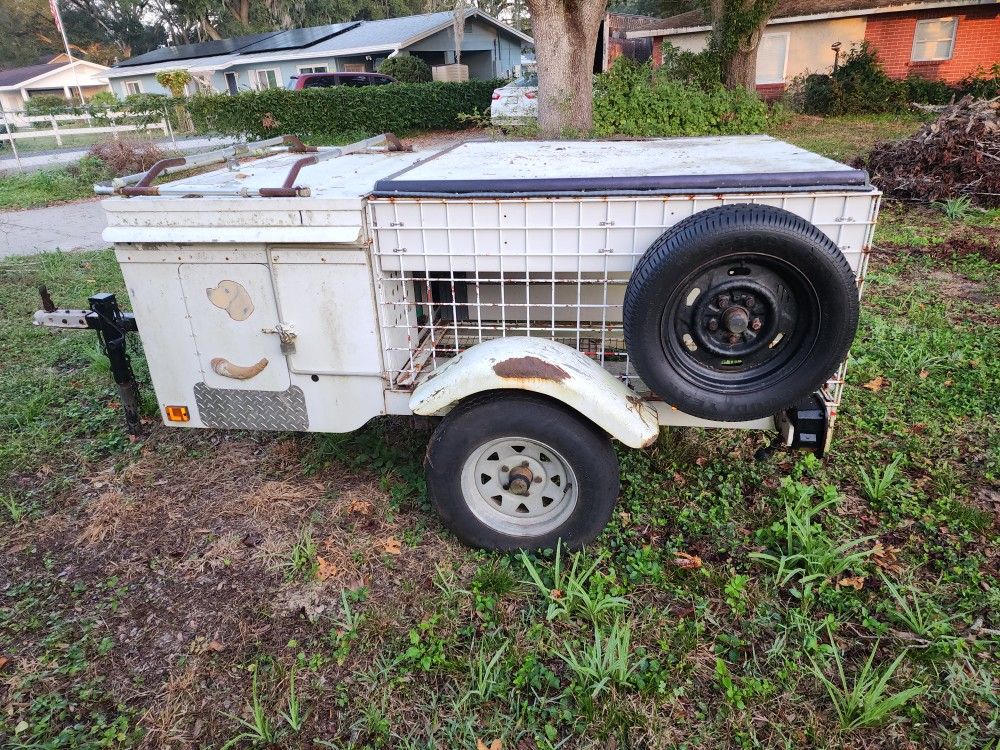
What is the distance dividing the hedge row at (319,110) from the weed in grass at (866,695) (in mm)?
20167

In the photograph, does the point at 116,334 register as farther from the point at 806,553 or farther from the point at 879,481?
the point at 879,481

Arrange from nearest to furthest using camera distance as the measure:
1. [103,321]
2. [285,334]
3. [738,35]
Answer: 1. [285,334]
2. [103,321]
3. [738,35]

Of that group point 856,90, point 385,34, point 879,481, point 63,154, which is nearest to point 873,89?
point 856,90

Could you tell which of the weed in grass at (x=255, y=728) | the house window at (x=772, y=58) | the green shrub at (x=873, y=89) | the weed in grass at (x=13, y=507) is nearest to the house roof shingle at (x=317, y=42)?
the house window at (x=772, y=58)

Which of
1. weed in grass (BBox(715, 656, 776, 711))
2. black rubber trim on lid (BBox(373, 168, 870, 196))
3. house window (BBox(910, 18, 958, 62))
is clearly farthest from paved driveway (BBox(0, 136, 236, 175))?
house window (BBox(910, 18, 958, 62))

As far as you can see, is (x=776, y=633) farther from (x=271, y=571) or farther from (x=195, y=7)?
(x=195, y=7)

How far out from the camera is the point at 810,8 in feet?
73.8

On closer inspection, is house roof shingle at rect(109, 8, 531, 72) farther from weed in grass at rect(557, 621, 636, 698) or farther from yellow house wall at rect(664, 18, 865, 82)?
weed in grass at rect(557, 621, 636, 698)

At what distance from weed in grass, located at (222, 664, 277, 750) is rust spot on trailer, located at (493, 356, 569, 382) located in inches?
60.7

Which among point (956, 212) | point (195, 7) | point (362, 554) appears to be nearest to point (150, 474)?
point (362, 554)

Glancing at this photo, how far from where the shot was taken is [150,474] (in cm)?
399

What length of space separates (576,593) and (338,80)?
25.6m

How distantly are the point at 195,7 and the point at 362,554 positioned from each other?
52180mm

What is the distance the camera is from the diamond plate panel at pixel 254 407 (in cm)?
335
